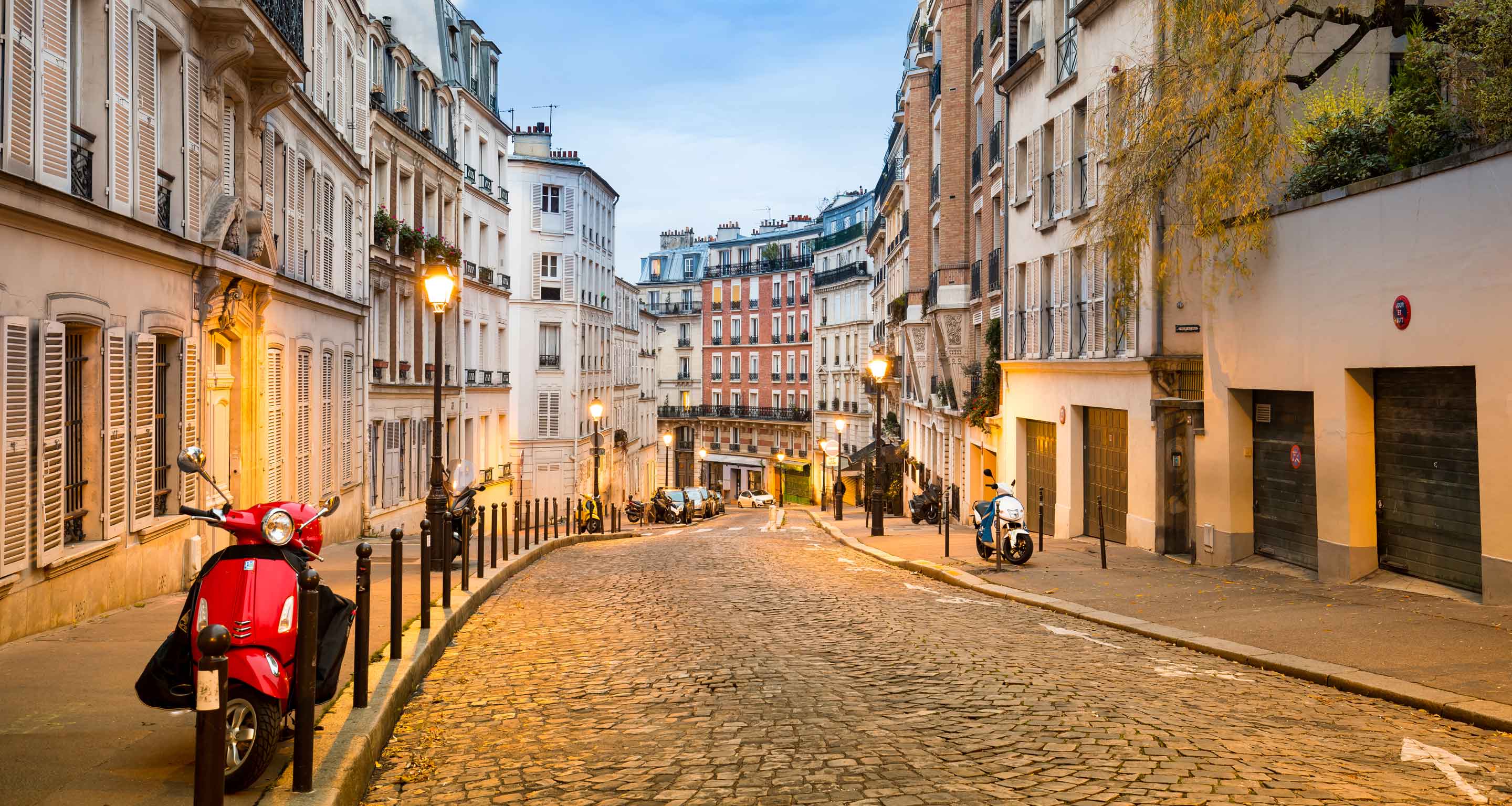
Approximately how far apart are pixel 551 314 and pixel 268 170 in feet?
111

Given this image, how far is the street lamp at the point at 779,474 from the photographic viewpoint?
255 ft

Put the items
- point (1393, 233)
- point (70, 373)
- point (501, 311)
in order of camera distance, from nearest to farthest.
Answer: point (70, 373) → point (1393, 233) → point (501, 311)

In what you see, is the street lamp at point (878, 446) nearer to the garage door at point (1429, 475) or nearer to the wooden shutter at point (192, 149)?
the garage door at point (1429, 475)

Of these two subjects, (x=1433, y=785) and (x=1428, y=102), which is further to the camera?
(x=1428, y=102)

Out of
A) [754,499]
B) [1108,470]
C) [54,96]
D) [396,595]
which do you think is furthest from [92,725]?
[754,499]

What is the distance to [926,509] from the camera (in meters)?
32.1

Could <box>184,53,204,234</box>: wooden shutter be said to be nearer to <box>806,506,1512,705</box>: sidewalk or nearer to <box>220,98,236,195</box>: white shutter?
<box>220,98,236,195</box>: white shutter

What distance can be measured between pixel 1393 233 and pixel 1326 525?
3.45 meters

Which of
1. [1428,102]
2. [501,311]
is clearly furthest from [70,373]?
[501,311]

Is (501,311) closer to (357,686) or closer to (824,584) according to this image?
(824,584)

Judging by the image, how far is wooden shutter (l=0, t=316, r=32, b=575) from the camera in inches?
330

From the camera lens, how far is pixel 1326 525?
1350cm

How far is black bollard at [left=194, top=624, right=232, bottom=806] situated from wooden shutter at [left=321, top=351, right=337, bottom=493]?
17535 millimetres

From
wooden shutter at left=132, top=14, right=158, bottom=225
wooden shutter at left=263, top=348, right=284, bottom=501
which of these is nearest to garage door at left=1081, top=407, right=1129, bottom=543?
wooden shutter at left=263, top=348, right=284, bottom=501
